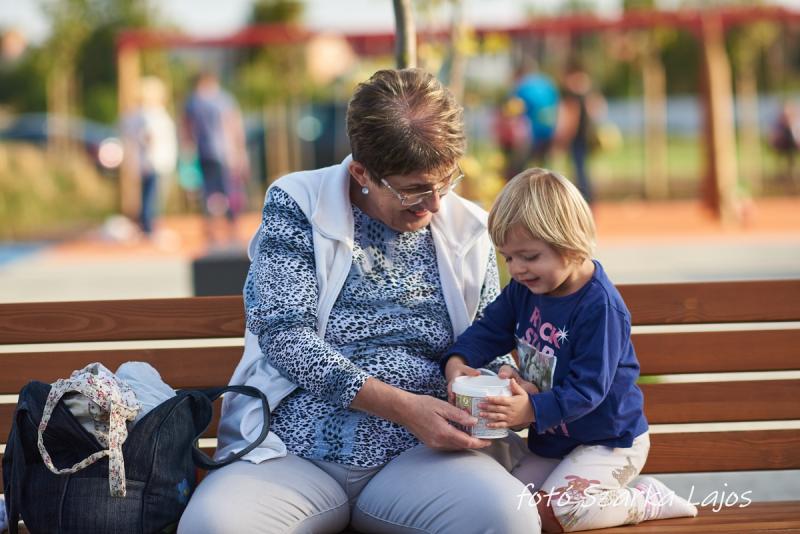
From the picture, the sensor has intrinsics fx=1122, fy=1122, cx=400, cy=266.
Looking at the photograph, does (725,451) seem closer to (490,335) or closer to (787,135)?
(490,335)

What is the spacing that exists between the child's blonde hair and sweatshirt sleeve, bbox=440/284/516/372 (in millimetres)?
260

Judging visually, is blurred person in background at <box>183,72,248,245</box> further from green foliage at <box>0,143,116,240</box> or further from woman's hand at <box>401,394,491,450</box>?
woman's hand at <box>401,394,491,450</box>

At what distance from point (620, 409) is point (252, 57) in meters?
22.1

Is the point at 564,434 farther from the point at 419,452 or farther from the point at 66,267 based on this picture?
the point at 66,267

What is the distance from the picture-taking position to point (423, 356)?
3080mm

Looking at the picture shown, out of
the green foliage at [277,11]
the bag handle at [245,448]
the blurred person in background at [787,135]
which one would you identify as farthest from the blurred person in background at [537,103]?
the green foliage at [277,11]

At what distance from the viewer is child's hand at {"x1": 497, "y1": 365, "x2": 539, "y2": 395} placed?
9.61 ft

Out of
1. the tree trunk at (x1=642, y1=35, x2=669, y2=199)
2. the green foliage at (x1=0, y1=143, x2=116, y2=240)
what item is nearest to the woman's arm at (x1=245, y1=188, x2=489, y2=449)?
the green foliage at (x1=0, y1=143, x2=116, y2=240)

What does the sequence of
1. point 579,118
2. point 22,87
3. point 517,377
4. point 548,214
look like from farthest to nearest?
point 22,87, point 579,118, point 517,377, point 548,214

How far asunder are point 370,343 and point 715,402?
1.10 metres

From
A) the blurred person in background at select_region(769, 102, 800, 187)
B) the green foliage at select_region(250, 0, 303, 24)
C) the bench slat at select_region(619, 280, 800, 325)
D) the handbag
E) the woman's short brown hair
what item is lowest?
the blurred person in background at select_region(769, 102, 800, 187)

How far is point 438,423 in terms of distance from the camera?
271 centimetres

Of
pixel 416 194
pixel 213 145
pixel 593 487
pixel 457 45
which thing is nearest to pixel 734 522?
pixel 593 487

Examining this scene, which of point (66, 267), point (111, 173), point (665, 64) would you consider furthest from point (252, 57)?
point (66, 267)
